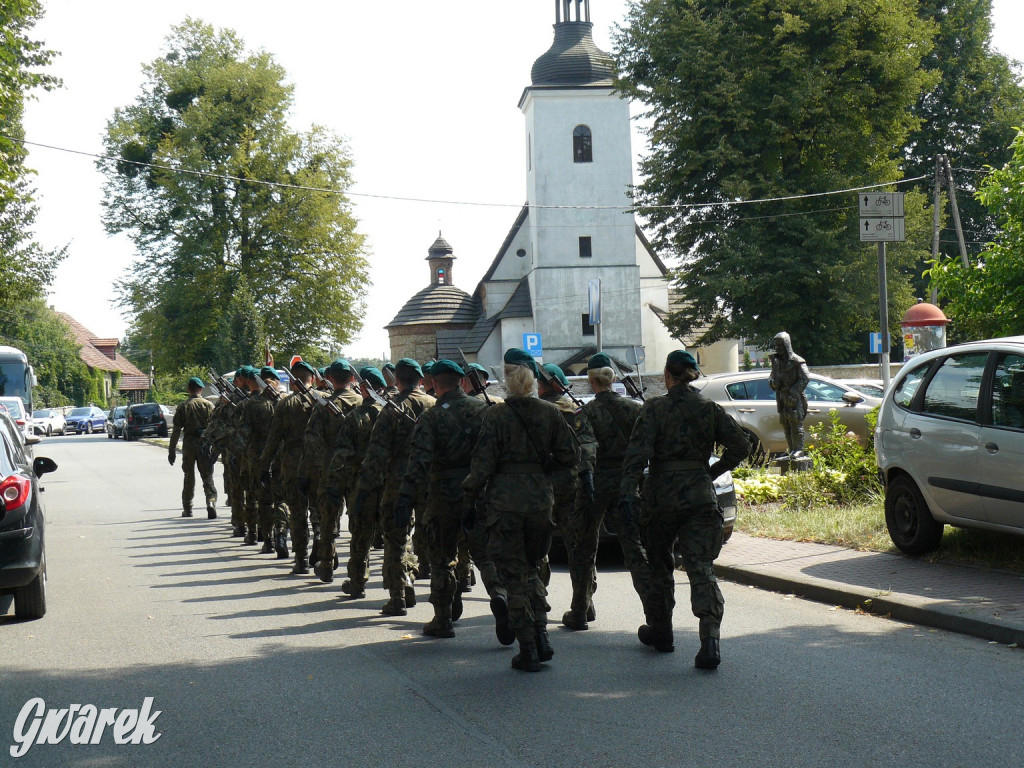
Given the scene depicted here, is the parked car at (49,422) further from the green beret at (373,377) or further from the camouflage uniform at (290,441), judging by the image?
the green beret at (373,377)

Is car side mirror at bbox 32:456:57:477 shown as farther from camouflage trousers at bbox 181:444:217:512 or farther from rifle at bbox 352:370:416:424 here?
camouflage trousers at bbox 181:444:217:512

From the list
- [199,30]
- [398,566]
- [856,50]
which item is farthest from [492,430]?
[199,30]

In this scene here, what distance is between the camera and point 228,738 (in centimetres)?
501

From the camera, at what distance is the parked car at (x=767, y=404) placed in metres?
16.7

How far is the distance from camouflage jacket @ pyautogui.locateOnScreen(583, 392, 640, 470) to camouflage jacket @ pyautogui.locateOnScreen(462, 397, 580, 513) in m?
0.84

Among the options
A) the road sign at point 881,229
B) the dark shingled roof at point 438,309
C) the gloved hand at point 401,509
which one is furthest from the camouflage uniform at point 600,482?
the dark shingled roof at point 438,309

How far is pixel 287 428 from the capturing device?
10.7 meters

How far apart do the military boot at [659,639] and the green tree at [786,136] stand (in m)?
24.6

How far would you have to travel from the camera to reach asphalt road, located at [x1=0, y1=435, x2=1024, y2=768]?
4.76 m

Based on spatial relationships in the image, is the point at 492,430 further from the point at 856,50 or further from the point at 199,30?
the point at 199,30

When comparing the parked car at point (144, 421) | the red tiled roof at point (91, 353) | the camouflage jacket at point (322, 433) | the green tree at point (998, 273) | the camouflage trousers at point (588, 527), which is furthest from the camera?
the red tiled roof at point (91, 353)

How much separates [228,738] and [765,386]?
13.2 m

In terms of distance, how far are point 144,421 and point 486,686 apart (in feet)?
152

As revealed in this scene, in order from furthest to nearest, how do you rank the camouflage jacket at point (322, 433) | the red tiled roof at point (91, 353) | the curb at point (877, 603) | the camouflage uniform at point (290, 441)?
the red tiled roof at point (91, 353), the camouflage uniform at point (290, 441), the camouflage jacket at point (322, 433), the curb at point (877, 603)
